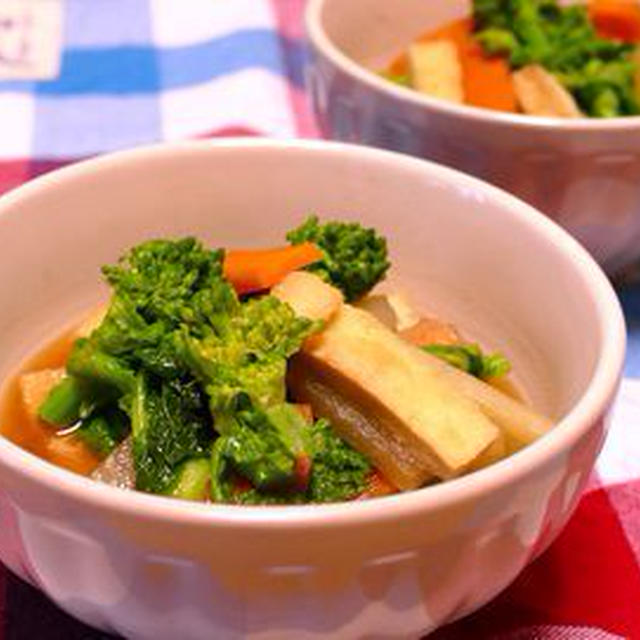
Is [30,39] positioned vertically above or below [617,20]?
below

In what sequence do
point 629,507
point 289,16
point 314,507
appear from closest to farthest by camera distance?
point 314,507
point 629,507
point 289,16

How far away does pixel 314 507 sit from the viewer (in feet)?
2.37

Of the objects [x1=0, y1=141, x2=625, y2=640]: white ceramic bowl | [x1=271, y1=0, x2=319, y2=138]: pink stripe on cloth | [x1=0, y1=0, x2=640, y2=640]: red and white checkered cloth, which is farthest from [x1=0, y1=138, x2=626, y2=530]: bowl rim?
[x1=271, y1=0, x2=319, y2=138]: pink stripe on cloth

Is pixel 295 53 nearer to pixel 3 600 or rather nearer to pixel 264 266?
pixel 264 266

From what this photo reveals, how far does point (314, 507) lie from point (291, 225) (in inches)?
19.3

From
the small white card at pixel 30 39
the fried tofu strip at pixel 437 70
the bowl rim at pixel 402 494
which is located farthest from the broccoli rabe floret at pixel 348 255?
the small white card at pixel 30 39

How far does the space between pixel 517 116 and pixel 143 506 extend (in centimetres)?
68

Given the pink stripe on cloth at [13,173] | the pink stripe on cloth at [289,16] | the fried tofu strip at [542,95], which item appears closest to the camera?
the fried tofu strip at [542,95]

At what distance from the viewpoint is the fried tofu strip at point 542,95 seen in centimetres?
142

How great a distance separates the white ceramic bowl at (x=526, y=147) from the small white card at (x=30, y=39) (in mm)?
603

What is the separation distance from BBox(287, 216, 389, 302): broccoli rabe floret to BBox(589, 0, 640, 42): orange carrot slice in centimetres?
72

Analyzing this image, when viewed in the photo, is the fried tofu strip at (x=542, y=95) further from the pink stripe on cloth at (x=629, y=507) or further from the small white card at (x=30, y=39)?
the small white card at (x=30, y=39)

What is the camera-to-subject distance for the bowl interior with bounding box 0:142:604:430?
3.44 feet

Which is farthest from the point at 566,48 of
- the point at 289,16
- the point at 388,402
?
the point at 388,402
